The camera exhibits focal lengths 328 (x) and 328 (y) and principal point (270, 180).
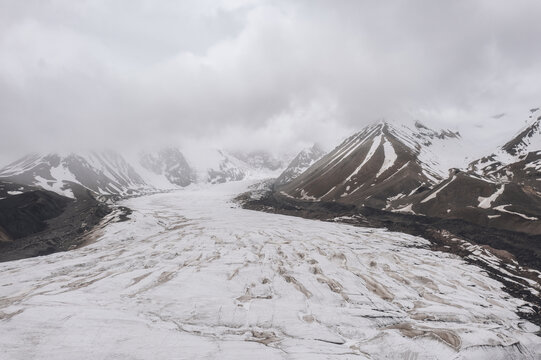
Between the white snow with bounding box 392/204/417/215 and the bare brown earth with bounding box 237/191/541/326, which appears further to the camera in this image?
the white snow with bounding box 392/204/417/215

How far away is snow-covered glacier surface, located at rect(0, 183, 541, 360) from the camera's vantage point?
79.3ft

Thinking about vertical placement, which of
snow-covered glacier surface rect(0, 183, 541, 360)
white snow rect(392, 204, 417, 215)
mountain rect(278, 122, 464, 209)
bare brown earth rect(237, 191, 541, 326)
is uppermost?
mountain rect(278, 122, 464, 209)

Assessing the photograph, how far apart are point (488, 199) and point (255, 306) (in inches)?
3501

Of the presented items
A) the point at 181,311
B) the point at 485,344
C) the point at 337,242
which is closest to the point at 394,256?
the point at 337,242

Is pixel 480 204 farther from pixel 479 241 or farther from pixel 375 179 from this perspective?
pixel 375 179

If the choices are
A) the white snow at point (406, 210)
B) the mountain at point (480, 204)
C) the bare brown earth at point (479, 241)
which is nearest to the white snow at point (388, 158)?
the mountain at point (480, 204)

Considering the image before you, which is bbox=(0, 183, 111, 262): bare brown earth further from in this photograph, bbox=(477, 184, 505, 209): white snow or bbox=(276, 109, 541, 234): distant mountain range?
bbox=(477, 184, 505, 209): white snow

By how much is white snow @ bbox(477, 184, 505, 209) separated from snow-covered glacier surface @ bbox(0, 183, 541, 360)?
43.8m

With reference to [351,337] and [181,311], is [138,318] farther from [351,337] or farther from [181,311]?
[351,337]

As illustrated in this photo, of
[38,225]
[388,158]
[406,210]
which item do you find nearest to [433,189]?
[406,210]

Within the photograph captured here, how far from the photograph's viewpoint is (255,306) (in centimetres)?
3173

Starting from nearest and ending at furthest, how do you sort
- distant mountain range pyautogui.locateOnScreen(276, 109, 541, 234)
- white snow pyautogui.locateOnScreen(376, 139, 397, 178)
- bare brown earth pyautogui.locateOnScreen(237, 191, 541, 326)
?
bare brown earth pyautogui.locateOnScreen(237, 191, 541, 326), distant mountain range pyautogui.locateOnScreen(276, 109, 541, 234), white snow pyautogui.locateOnScreen(376, 139, 397, 178)

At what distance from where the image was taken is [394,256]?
180 feet

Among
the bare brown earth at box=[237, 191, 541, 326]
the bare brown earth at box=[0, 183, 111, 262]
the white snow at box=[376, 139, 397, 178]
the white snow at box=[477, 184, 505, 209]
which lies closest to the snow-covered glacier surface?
the bare brown earth at box=[237, 191, 541, 326]
